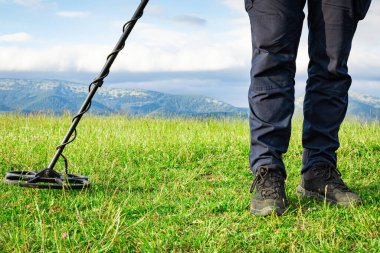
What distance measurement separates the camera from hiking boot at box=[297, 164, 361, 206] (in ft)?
11.4

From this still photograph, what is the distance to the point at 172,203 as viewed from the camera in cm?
352

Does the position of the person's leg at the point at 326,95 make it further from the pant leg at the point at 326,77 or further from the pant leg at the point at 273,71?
the pant leg at the point at 273,71

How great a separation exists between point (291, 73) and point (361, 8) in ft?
2.40

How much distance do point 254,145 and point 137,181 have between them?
1409mm

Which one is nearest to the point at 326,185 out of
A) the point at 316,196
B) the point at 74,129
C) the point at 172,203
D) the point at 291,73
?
the point at 316,196

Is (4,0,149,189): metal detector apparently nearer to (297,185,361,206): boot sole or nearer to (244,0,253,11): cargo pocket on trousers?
(244,0,253,11): cargo pocket on trousers

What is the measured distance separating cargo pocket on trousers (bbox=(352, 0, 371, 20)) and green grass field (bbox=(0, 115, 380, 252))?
53.2 inches

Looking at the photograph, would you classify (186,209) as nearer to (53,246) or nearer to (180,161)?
(53,246)

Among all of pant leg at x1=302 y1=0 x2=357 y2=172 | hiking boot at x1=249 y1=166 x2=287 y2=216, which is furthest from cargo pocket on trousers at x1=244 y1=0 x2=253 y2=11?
hiking boot at x1=249 y1=166 x2=287 y2=216

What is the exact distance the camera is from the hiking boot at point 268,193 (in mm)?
3162

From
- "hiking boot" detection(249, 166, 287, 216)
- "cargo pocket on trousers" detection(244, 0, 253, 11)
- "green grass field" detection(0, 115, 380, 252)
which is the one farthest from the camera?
"cargo pocket on trousers" detection(244, 0, 253, 11)

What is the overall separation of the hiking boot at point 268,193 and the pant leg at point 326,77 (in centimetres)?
50

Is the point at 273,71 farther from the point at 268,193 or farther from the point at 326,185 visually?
the point at 326,185

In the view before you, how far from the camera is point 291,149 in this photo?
554 centimetres
